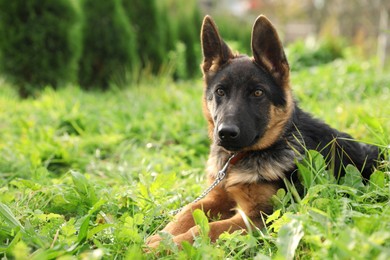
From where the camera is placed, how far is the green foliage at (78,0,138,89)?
12367 millimetres

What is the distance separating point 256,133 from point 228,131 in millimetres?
327

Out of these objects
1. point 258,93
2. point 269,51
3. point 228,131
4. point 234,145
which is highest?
point 269,51

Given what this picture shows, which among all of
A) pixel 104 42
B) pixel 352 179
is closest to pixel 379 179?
pixel 352 179

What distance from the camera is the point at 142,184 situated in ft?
12.0

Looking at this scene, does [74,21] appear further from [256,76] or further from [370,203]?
[370,203]

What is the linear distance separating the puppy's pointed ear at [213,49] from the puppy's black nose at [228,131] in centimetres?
84

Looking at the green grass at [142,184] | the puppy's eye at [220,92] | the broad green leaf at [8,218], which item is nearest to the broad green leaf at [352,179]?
the green grass at [142,184]

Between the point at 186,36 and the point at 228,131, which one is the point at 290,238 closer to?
the point at 228,131

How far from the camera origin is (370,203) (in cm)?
316

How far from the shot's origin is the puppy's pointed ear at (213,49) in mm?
4113

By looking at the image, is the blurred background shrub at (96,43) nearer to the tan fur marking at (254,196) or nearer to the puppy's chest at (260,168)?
the puppy's chest at (260,168)

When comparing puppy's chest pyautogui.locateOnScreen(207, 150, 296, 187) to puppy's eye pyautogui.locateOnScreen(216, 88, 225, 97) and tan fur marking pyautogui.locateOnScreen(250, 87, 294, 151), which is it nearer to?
tan fur marking pyautogui.locateOnScreen(250, 87, 294, 151)

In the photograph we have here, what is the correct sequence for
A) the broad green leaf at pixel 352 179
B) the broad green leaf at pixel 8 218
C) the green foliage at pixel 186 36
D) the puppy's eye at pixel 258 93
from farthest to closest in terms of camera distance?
the green foliage at pixel 186 36, the puppy's eye at pixel 258 93, the broad green leaf at pixel 352 179, the broad green leaf at pixel 8 218

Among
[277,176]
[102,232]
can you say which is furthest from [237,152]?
[102,232]
